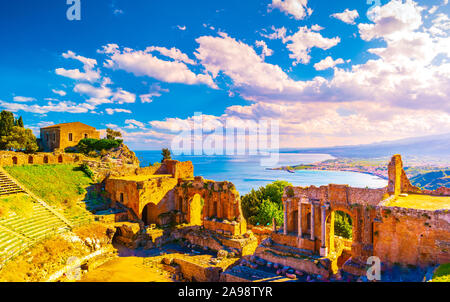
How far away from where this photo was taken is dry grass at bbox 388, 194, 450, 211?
1240 centimetres

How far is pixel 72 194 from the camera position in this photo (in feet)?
78.1

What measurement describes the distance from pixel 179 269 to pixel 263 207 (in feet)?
53.3

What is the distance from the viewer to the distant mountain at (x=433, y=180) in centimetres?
4581

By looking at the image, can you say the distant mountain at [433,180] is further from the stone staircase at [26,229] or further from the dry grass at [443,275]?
the stone staircase at [26,229]

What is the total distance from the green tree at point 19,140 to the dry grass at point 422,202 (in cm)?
4145

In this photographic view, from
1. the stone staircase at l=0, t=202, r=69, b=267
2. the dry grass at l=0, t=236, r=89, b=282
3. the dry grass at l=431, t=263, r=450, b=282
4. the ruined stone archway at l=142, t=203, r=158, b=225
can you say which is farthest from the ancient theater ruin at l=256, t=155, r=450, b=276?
the stone staircase at l=0, t=202, r=69, b=267

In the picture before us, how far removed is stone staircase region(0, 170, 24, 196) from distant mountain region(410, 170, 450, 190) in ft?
196

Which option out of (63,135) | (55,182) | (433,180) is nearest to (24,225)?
(55,182)

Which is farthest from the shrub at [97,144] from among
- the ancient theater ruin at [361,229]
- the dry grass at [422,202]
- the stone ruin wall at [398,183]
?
the dry grass at [422,202]

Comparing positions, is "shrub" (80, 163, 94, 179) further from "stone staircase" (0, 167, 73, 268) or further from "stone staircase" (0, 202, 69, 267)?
"stone staircase" (0, 202, 69, 267)

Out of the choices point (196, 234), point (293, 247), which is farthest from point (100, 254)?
point (293, 247)

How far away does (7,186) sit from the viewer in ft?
69.3
